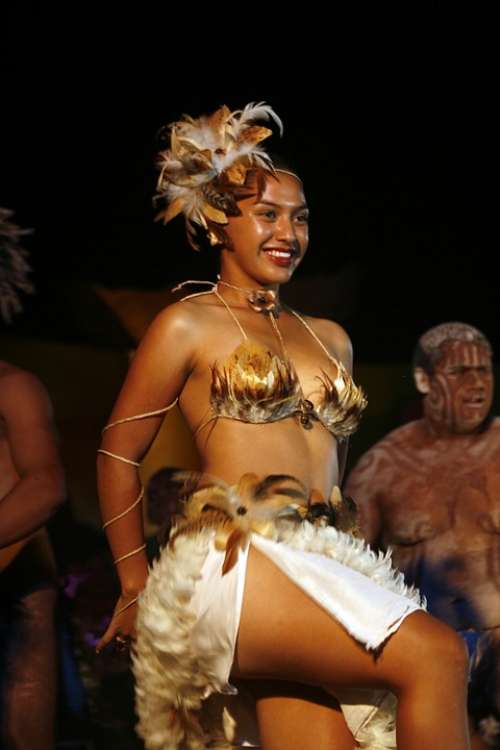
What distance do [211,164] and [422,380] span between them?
6.43 feet

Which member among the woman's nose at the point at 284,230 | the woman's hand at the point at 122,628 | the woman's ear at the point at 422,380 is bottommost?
the woman's hand at the point at 122,628

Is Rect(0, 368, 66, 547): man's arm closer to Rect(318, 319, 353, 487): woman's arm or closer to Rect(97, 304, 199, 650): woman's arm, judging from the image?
Rect(97, 304, 199, 650): woman's arm

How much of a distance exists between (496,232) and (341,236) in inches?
26.9

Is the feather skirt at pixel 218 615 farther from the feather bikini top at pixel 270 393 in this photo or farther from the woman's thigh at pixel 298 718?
the feather bikini top at pixel 270 393

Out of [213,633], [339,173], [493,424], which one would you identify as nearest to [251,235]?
[213,633]

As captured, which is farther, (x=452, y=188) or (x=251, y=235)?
(x=452, y=188)

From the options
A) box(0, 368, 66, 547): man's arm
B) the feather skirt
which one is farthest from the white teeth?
box(0, 368, 66, 547): man's arm

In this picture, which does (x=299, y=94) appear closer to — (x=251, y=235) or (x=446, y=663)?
(x=251, y=235)

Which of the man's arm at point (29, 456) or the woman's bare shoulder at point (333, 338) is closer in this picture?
the woman's bare shoulder at point (333, 338)

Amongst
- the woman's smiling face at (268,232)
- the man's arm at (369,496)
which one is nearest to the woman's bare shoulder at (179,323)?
the woman's smiling face at (268,232)

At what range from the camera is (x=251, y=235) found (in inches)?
143

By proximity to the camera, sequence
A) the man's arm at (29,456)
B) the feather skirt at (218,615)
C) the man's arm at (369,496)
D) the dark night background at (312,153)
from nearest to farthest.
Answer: the feather skirt at (218,615) → the man's arm at (29,456) → the man's arm at (369,496) → the dark night background at (312,153)

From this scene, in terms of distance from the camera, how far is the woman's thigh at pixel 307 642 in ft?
10.00

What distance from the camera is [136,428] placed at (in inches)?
138
